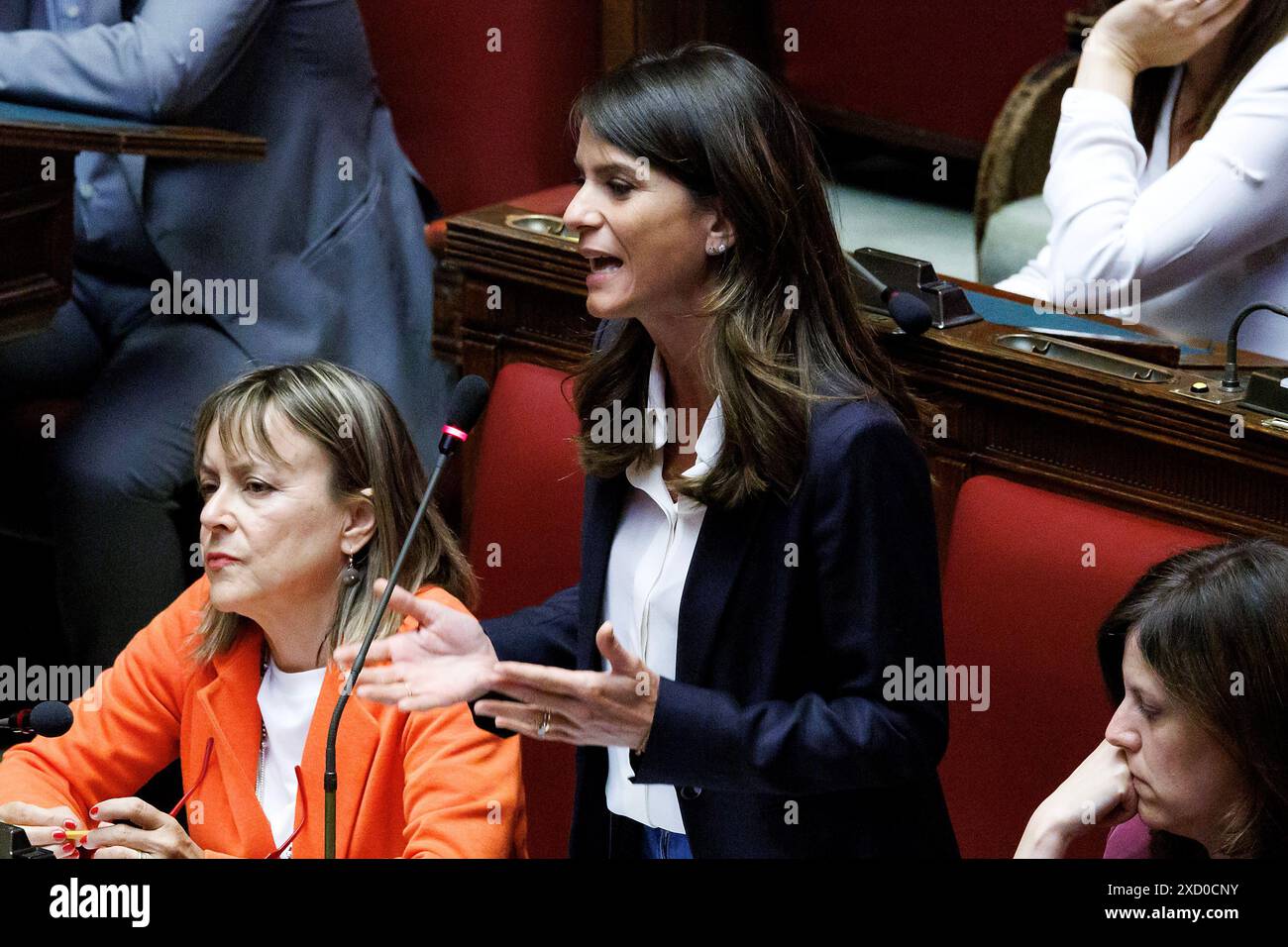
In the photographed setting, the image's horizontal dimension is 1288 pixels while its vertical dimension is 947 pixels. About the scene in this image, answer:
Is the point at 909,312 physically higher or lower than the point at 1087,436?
higher

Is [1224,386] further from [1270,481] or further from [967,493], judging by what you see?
[967,493]

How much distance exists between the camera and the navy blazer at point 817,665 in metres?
1.54

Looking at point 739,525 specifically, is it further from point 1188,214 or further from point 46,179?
point 46,179

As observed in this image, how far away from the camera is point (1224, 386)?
1965 millimetres

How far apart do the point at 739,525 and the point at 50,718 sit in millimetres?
598

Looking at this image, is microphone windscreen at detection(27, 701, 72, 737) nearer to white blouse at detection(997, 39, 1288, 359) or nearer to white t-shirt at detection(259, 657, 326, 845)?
white t-shirt at detection(259, 657, 326, 845)

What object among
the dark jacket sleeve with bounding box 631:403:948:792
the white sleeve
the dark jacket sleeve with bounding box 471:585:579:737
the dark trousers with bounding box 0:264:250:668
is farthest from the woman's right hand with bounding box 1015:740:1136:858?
the dark trousers with bounding box 0:264:250:668

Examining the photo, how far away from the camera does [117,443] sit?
2.87 metres

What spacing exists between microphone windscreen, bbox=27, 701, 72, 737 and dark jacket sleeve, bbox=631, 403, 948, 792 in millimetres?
482

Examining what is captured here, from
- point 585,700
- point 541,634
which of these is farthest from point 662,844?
point 585,700

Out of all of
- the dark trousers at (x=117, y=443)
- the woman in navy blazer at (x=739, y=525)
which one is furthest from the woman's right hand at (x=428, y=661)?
the dark trousers at (x=117, y=443)

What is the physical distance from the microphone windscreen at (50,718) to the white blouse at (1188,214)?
1.39 metres
